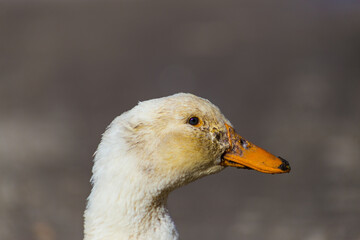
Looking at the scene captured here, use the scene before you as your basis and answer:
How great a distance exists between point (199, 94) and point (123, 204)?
18.7ft

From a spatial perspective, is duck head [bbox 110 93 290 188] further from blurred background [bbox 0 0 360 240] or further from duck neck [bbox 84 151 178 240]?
blurred background [bbox 0 0 360 240]

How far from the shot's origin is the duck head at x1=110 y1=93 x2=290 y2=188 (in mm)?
3412

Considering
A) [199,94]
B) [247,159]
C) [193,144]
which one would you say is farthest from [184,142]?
[199,94]

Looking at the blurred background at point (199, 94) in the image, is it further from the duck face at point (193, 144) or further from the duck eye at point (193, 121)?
the duck eye at point (193, 121)

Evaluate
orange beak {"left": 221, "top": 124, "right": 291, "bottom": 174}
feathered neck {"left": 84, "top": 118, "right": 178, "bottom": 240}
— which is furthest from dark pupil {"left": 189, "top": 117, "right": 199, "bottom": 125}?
feathered neck {"left": 84, "top": 118, "right": 178, "bottom": 240}

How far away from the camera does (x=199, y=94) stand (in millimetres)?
9031

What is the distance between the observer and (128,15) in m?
10.6

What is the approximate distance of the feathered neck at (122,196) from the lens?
337 centimetres

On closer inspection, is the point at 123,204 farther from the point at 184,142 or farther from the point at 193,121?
the point at 193,121

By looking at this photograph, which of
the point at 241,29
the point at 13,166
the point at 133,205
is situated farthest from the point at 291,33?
the point at 133,205

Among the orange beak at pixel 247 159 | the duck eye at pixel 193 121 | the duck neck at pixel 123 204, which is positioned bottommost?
the duck neck at pixel 123 204

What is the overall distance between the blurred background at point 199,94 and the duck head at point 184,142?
323cm

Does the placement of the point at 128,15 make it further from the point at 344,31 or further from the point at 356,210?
the point at 356,210

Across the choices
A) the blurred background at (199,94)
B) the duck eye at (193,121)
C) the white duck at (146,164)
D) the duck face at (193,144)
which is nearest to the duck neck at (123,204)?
the white duck at (146,164)
